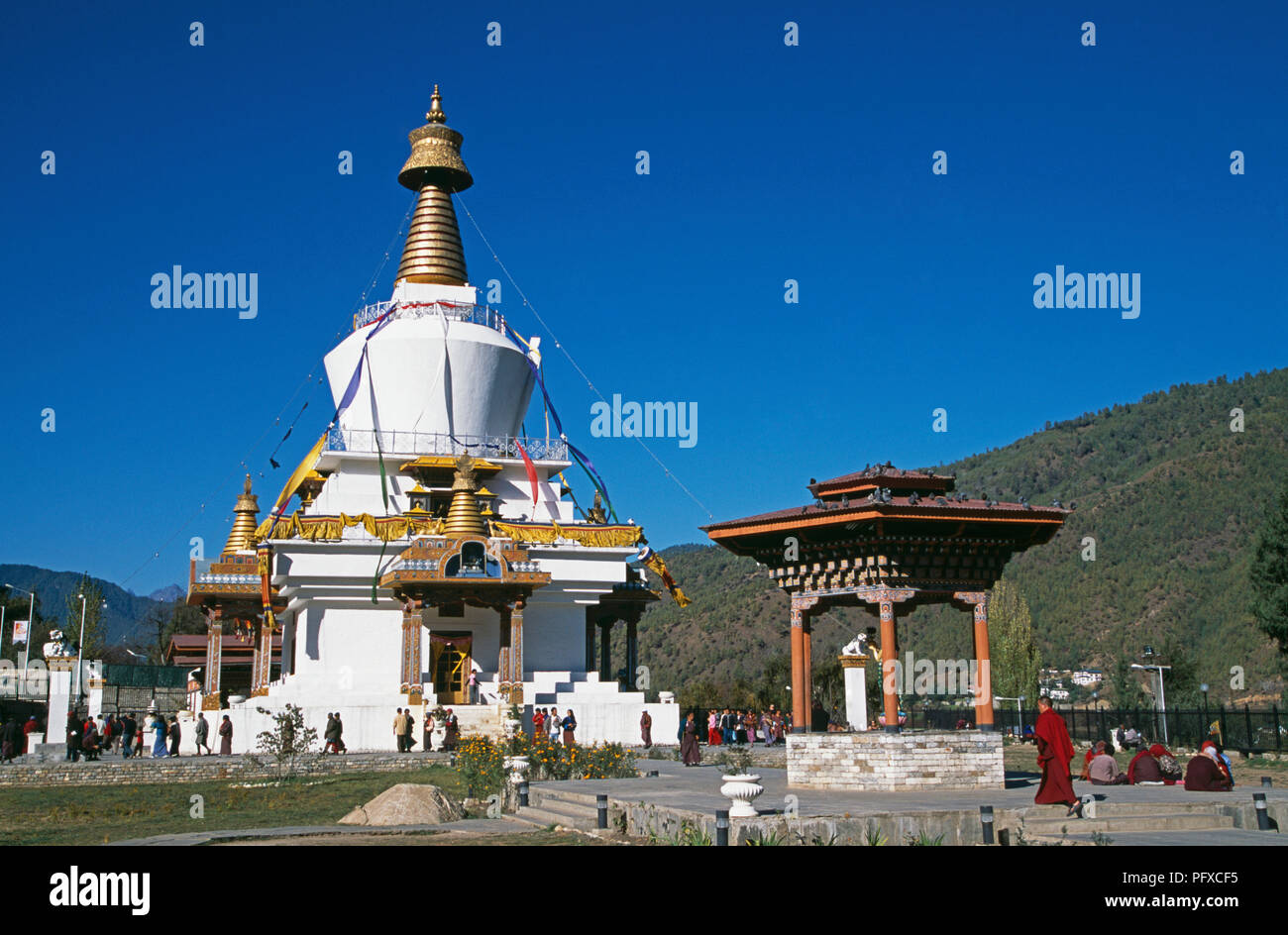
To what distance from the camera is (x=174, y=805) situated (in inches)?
827

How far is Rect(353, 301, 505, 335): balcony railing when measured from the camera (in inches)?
1615

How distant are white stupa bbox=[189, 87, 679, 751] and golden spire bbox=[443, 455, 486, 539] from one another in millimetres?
64

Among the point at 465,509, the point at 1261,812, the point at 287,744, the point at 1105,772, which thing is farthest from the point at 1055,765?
the point at 465,509

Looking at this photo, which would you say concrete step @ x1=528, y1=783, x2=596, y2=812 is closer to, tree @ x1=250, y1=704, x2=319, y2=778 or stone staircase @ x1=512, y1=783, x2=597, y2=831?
stone staircase @ x1=512, y1=783, x2=597, y2=831

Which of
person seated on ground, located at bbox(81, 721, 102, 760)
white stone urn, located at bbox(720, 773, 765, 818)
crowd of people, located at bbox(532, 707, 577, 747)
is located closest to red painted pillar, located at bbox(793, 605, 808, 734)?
white stone urn, located at bbox(720, 773, 765, 818)

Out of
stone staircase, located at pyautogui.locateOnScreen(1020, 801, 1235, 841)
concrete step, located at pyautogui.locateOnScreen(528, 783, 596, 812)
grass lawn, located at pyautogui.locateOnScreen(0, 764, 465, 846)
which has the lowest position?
grass lawn, located at pyautogui.locateOnScreen(0, 764, 465, 846)

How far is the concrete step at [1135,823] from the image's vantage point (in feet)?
45.0

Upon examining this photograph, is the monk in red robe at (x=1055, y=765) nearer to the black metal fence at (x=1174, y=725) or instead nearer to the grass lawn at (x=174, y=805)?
the grass lawn at (x=174, y=805)

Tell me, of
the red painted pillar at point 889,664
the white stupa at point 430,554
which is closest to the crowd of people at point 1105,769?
the red painted pillar at point 889,664

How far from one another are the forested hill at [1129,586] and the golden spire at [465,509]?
47.1m

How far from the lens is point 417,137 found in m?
44.7

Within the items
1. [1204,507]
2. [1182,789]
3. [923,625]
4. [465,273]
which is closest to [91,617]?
[465,273]
